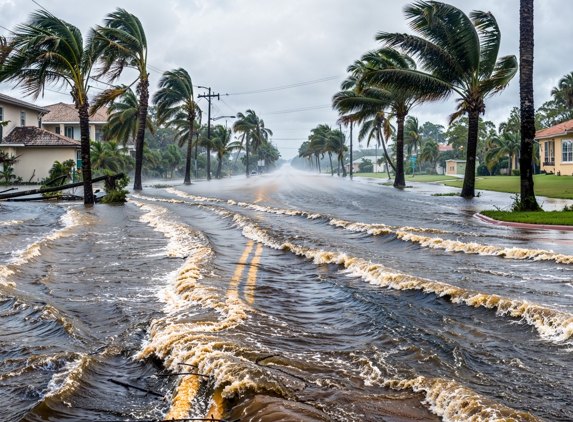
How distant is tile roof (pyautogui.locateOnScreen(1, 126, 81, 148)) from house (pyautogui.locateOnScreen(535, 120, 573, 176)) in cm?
3970

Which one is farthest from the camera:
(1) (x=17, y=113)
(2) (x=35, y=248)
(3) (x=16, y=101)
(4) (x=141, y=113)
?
(1) (x=17, y=113)

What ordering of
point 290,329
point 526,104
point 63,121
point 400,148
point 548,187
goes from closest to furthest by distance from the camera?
point 290,329 → point 526,104 → point 548,187 → point 400,148 → point 63,121

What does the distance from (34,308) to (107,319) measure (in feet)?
4.01

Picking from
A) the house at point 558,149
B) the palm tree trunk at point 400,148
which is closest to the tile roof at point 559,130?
the house at point 558,149

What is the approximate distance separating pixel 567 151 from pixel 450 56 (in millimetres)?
26253

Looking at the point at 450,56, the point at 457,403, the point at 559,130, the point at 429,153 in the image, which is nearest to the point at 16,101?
the point at 450,56

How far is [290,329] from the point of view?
705cm

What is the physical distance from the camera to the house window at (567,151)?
47.6m

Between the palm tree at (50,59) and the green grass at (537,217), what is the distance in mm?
17052

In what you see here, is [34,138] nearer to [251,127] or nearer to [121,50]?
[121,50]

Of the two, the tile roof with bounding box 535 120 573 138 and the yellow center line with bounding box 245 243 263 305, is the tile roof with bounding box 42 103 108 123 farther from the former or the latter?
the yellow center line with bounding box 245 243 263 305

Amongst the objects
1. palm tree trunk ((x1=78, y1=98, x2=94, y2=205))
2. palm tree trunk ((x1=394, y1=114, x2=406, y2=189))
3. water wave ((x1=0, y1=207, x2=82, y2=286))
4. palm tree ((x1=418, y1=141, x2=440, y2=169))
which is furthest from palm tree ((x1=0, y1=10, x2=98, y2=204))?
palm tree ((x1=418, y1=141, x2=440, y2=169))

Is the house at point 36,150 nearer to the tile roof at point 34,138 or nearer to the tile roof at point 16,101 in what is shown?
the tile roof at point 34,138

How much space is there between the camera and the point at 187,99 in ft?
190
